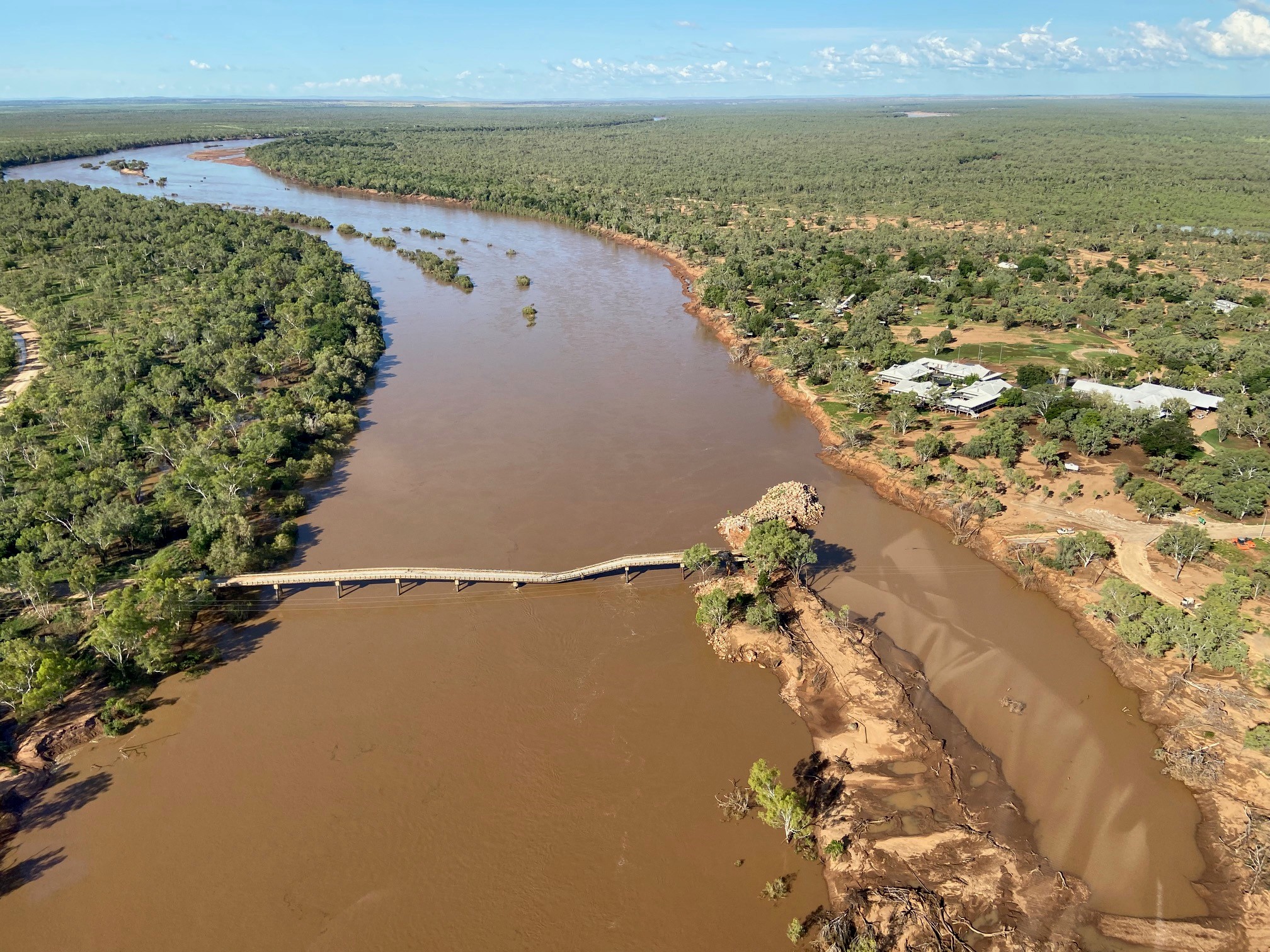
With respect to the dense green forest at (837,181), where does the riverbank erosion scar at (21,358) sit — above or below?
below

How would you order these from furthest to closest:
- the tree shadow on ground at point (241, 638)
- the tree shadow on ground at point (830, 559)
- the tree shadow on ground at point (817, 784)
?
the tree shadow on ground at point (830, 559) → the tree shadow on ground at point (241, 638) → the tree shadow on ground at point (817, 784)

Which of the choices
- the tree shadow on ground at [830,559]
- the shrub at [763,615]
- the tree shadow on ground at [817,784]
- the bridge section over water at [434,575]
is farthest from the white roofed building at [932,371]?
the tree shadow on ground at [817,784]

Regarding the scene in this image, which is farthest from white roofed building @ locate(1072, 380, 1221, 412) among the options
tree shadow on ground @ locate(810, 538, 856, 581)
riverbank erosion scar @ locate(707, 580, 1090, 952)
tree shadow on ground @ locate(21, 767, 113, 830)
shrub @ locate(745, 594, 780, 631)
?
tree shadow on ground @ locate(21, 767, 113, 830)

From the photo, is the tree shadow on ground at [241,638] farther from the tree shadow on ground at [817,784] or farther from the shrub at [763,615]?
the tree shadow on ground at [817,784]

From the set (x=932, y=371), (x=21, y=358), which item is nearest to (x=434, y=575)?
(x=932, y=371)

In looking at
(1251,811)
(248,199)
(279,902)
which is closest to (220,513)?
(279,902)

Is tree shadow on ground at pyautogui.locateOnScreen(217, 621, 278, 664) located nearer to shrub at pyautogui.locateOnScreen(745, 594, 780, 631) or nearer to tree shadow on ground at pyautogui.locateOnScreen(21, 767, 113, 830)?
tree shadow on ground at pyautogui.locateOnScreen(21, 767, 113, 830)

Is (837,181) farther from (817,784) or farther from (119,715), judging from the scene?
(119,715)
